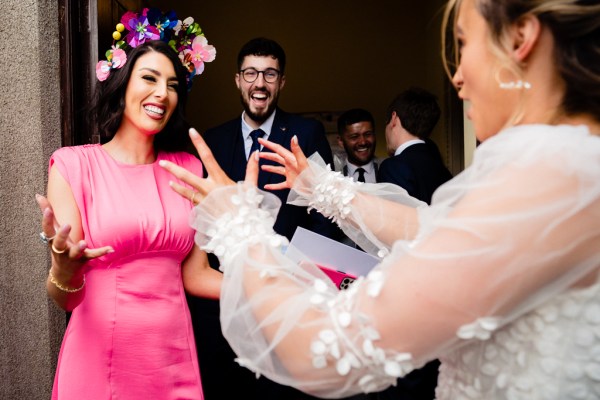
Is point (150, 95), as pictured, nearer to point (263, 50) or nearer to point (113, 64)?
point (113, 64)

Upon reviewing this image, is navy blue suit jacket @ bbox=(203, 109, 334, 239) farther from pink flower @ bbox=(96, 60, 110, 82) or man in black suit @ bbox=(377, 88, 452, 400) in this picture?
pink flower @ bbox=(96, 60, 110, 82)

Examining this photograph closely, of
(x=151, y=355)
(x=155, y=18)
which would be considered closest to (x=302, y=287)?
(x=151, y=355)

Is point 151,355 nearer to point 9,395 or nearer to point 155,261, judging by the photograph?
point 155,261

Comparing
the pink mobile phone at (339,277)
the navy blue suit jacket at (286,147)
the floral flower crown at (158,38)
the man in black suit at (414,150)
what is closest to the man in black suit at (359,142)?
the man in black suit at (414,150)

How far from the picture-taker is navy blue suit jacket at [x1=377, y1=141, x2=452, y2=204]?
3104 millimetres

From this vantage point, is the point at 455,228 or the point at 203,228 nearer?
the point at 455,228

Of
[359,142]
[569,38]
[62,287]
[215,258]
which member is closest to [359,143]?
[359,142]

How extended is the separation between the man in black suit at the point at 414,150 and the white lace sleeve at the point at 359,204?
4.41 ft

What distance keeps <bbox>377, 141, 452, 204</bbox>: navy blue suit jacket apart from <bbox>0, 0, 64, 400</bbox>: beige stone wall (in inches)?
75.3

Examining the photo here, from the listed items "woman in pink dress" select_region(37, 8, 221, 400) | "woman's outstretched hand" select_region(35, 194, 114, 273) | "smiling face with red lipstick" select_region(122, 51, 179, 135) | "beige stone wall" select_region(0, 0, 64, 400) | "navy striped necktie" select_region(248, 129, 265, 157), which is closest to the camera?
"woman's outstretched hand" select_region(35, 194, 114, 273)

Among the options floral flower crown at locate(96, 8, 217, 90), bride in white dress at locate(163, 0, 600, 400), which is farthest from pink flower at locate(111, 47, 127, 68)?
bride in white dress at locate(163, 0, 600, 400)

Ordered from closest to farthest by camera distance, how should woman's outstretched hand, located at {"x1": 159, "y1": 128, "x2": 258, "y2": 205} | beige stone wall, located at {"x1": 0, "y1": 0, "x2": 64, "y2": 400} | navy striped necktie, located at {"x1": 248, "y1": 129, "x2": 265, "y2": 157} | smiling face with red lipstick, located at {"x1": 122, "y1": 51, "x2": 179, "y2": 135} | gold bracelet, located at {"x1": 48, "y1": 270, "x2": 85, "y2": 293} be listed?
woman's outstretched hand, located at {"x1": 159, "y1": 128, "x2": 258, "y2": 205} → gold bracelet, located at {"x1": 48, "y1": 270, "x2": 85, "y2": 293} → smiling face with red lipstick, located at {"x1": 122, "y1": 51, "x2": 179, "y2": 135} → beige stone wall, located at {"x1": 0, "y1": 0, "x2": 64, "y2": 400} → navy striped necktie, located at {"x1": 248, "y1": 129, "x2": 265, "y2": 157}

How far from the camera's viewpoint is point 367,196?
1.71 metres

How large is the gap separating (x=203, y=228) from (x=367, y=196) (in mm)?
713
